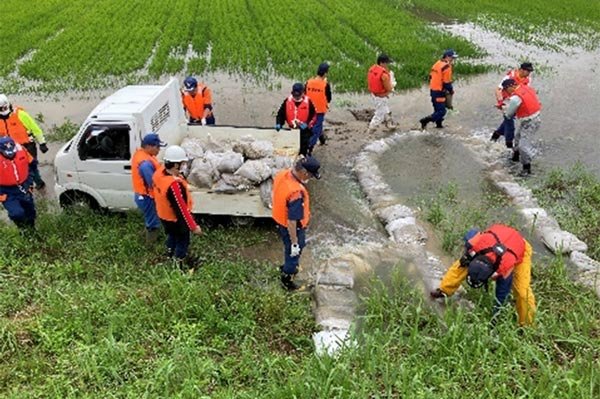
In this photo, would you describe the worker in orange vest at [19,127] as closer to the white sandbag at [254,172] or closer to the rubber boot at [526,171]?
the white sandbag at [254,172]

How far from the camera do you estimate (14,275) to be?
6.54 m

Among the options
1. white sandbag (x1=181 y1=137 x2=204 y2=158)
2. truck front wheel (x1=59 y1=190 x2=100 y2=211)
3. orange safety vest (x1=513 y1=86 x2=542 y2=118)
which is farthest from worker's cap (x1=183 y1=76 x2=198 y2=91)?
orange safety vest (x1=513 y1=86 x2=542 y2=118)

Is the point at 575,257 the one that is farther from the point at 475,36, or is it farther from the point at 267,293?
the point at 475,36

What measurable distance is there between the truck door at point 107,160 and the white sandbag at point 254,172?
1486mm

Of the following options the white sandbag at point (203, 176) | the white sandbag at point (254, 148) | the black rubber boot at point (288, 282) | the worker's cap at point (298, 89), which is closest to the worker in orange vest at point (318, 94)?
the worker's cap at point (298, 89)

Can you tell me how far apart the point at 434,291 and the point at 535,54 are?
11.6 meters

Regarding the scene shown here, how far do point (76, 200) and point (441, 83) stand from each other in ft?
21.3

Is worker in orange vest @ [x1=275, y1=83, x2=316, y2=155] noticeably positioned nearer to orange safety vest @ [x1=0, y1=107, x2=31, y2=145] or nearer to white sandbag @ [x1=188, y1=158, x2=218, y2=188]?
white sandbag @ [x1=188, y1=158, x2=218, y2=188]

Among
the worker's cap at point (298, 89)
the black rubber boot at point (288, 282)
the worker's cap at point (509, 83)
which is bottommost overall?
the black rubber boot at point (288, 282)

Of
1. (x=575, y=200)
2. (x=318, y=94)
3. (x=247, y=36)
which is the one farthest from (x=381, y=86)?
(x=247, y=36)

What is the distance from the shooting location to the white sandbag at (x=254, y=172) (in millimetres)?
7840

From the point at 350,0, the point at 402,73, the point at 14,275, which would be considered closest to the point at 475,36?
the point at 402,73

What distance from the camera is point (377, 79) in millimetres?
10781

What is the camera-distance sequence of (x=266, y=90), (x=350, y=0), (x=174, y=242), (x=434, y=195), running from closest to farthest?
(x=174, y=242) < (x=434, y=195) < (x=266, y=90) < (x=350, y=0)
